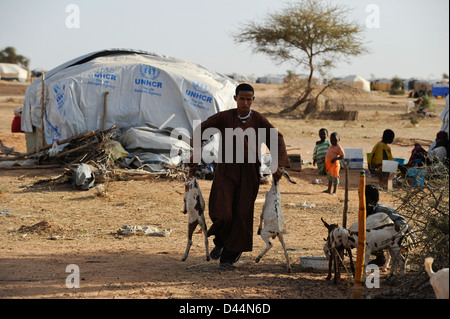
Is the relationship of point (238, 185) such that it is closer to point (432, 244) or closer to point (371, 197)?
point (371, 197)

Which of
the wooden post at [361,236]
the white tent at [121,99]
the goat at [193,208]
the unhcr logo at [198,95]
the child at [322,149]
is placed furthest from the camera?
the unhcr logo at [198,95]

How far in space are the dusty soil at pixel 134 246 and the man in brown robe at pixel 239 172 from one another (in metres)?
0.32

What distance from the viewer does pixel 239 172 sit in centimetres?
498

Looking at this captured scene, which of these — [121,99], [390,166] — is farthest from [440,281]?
[121,99]

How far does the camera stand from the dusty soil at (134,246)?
432cm

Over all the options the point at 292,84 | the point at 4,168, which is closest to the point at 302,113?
the point at 292,84

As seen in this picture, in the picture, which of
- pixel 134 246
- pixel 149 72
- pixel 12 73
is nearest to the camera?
pixel 134 246

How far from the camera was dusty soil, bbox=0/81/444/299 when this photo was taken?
4320 mm

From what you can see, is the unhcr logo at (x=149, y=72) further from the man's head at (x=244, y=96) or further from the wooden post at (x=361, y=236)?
the wooden post at (x=361, y=236)

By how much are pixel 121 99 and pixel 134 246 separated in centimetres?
656

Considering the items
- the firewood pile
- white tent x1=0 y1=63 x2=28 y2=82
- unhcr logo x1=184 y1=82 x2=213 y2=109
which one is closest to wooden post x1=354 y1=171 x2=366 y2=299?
the firewood pile

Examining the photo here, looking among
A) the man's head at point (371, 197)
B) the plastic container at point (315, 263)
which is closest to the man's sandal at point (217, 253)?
the plastic container at point (315, 263)

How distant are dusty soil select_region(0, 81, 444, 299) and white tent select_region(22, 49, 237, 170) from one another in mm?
1624
